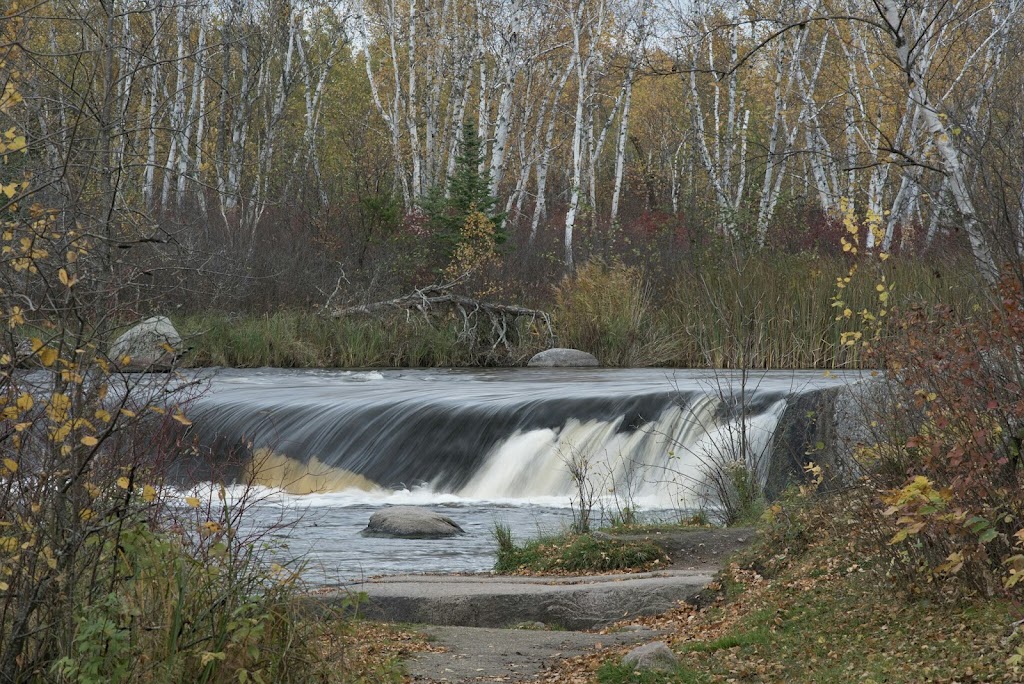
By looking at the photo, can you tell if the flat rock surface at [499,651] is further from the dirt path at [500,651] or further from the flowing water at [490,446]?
the flowing water at [490,446]

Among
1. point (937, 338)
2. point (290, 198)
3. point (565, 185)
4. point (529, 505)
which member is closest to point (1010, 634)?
point (937, 338)

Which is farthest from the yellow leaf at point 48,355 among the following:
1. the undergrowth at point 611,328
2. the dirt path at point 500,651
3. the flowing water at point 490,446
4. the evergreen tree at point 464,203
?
the evergreen tree at point 464,203

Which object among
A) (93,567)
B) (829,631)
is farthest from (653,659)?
(93,567)

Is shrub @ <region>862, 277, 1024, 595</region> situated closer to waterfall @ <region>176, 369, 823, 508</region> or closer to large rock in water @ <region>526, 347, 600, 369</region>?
waterfall @ <region>176, 369, 823, 508</region>

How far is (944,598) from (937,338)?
73.8 inches

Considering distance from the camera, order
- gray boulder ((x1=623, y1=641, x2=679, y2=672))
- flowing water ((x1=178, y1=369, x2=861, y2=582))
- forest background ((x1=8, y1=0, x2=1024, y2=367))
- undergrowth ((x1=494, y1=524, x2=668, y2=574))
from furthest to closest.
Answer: flowing water ((x1=178, y1=369, x2=861, y2=582)) → forest background ((x1=8, y1=0, x2=1024, y2=367)) → undergrowth ((x1=494, y1=524, x2=668, y2=574)) → gray boulder ((x1=623, y1=641, x2=679, y2=672))

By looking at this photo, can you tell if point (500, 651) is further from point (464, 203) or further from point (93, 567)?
point (464, 203)

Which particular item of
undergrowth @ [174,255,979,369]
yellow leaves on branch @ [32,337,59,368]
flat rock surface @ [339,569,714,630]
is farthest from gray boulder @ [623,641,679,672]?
undergrowth @ [174,255,979,369]

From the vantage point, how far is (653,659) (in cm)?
548

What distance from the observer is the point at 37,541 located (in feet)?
13.7

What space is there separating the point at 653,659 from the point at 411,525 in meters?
4.97

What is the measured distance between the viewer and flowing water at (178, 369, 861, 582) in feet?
37.4

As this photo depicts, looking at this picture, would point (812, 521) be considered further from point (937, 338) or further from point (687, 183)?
point (687, 183)

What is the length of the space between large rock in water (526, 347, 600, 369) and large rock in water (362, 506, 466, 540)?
914 cm
